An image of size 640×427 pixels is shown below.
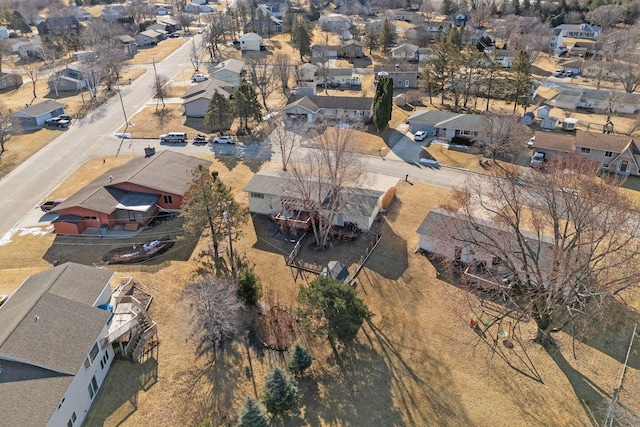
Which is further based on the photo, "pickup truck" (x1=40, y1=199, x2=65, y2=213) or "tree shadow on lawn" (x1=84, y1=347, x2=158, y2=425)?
"pickup truck" (x1=40, y1=199, x2=65, y2=213)

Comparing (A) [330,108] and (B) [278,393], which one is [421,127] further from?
(B) [278,393]

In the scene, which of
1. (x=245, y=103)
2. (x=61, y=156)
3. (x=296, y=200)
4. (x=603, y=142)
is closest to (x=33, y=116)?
(x=61, y=156)

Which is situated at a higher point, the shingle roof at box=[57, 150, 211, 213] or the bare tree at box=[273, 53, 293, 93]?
the bare tree at box=[273, 53, 293, 93]

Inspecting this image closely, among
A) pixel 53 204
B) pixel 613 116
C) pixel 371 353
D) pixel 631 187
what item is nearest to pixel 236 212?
pixel 371 353

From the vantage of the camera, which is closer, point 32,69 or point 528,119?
point 528,119

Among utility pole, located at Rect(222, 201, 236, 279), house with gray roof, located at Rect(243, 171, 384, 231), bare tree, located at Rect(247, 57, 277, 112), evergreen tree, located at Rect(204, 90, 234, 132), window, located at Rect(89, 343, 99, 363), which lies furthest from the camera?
bare tree, located at Rect(247, 57, 277, 112)

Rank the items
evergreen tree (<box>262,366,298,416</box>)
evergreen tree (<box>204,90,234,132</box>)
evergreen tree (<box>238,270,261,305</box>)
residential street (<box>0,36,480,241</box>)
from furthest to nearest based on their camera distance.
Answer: evergreen tree (<box>204,90,234,132</box>), residential street (<box>0,36,480,241</box>), evergreen tree (<box>238,270,261,305</box>), evergreen tree (<box>262,366,298,416</box>)

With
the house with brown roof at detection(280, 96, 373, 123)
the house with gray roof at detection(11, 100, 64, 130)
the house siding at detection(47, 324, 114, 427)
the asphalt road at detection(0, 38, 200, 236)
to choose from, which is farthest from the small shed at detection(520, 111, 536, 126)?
the house with gray roof at detection(11, 100, 64, 130)

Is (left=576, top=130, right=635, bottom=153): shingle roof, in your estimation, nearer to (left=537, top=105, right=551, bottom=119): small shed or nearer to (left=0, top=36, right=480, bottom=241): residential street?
(left=537, top=105, right=551, bottom=119): small shed
